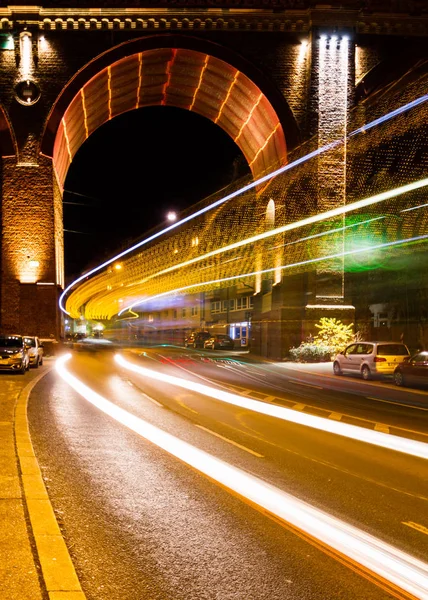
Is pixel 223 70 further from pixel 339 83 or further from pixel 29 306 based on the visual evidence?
pixel 29 306

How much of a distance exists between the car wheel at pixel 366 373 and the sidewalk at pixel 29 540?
60.9ft

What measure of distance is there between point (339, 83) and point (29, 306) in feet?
70.3

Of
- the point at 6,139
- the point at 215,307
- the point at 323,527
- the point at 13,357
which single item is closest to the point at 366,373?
the point at 13,357

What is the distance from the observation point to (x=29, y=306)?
36.8 meters

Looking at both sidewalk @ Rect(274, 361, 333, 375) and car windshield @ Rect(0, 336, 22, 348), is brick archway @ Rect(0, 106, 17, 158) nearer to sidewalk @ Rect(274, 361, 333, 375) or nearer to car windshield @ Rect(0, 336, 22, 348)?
car windshield @ Rect(0, 336, 22, 348)

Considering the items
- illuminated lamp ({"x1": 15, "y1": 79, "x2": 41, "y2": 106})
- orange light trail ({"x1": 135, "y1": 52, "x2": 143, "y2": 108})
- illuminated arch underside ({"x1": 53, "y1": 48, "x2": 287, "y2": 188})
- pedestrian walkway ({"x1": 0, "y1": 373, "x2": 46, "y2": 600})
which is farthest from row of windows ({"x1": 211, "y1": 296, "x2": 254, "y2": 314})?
pedestrian walkway ({"x1": 0, "y1": 373, "x2": 46, "y2": 600})

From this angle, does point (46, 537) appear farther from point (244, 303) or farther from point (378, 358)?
point (244, 303)

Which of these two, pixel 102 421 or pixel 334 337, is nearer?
pixel 102 421

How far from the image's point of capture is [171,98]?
42.5 meters

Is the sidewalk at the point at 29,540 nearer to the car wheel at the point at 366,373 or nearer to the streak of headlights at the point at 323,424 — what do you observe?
the streak of headlights at the point at 323,424

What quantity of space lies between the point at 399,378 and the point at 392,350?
2.51 metres

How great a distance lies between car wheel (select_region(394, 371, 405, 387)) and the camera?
73.5 feet

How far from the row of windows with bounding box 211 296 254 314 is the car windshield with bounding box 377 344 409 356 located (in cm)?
3052

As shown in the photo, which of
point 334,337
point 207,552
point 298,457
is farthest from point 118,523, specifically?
point 334,337
